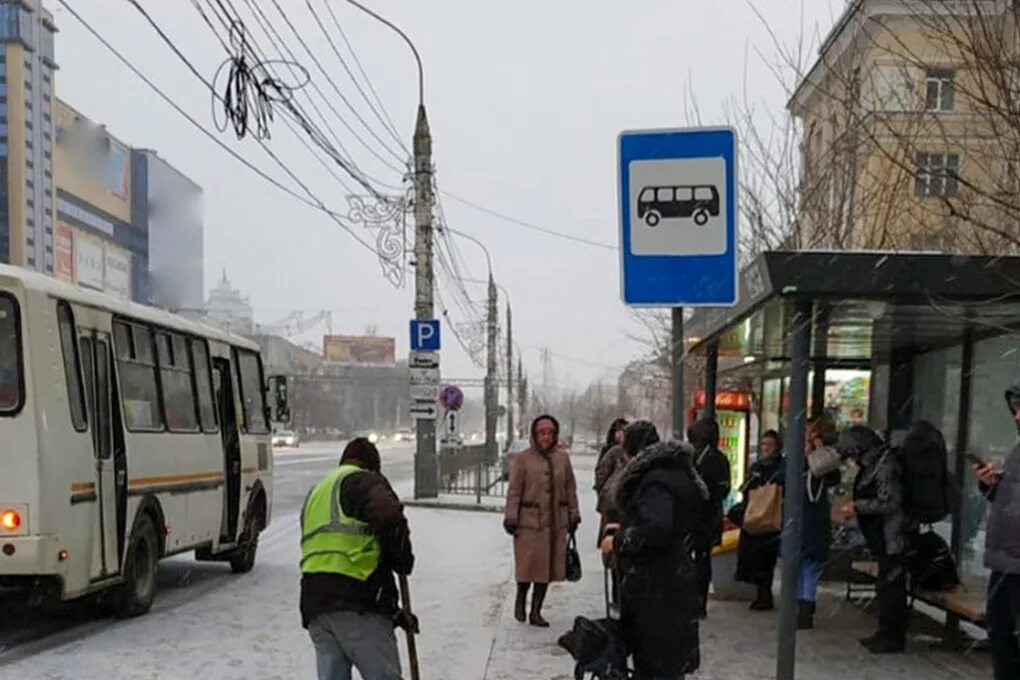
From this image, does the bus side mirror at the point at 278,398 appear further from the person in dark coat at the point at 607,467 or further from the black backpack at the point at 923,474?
the black backpack at the point at 923,474

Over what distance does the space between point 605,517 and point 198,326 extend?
512cm

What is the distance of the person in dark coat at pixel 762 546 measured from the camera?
8.14 metres

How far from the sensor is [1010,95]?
6.39 meters

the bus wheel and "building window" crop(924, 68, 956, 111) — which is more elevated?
"building window" crop(924, 68, 956, 111)

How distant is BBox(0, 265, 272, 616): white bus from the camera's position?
689 cm

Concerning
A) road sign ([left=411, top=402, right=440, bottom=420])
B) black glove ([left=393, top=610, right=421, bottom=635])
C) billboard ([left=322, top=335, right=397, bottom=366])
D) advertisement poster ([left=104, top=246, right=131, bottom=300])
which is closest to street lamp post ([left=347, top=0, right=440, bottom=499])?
road sign ([left=411, top=402, right=440, bottom=420])

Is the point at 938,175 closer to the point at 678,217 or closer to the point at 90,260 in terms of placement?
the point at 678,217

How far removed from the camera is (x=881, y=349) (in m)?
9.24

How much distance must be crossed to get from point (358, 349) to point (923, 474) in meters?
95.7

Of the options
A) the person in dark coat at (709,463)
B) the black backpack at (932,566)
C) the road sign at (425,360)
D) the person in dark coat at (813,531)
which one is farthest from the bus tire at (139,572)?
the road sign at (425,360)

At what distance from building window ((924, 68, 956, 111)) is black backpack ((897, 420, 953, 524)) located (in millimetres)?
2864

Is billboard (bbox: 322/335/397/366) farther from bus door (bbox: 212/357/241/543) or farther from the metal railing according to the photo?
bus door (bbox: 212/357/241/543)

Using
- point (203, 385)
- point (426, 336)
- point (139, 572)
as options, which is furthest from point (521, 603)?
point (426, 336)

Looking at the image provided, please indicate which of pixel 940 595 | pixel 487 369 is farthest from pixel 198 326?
pixel 487 369
